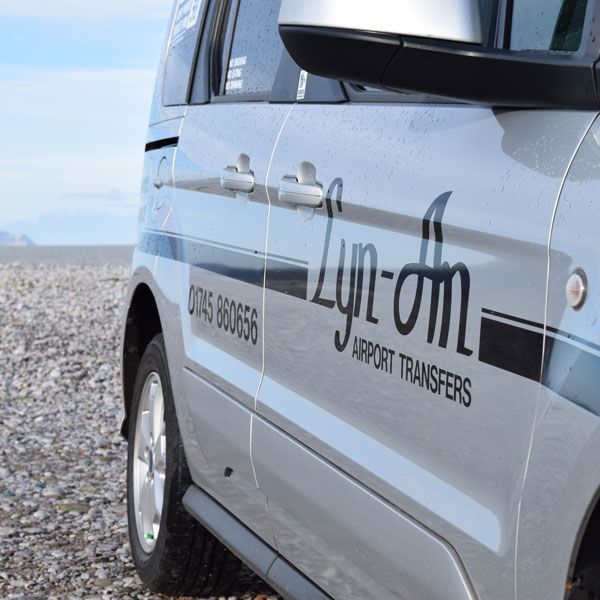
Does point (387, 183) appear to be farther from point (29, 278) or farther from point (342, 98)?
point (29, 278)

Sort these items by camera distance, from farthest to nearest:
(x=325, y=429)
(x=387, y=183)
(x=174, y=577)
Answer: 1. (x=174, y=577)
2. (x=325, y=429)
3. (x=387, y=183)

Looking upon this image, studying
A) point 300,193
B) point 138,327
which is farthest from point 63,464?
point 300,193

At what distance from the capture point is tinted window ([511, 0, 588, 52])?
2176 millimetres

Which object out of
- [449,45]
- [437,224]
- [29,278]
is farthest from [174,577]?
[29,278]

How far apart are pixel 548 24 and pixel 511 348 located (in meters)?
0.61

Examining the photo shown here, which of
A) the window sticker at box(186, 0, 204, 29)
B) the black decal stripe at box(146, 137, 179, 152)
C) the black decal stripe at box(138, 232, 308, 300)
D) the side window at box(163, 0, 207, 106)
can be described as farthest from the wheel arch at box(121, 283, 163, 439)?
the window sticker at box(186, 0, 204, 29)

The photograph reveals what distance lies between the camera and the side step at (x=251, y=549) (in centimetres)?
Answer: 313

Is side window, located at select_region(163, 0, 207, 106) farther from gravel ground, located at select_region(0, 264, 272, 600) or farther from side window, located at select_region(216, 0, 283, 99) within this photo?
gravel ground, located at select_region(0, 264, 272, 600)

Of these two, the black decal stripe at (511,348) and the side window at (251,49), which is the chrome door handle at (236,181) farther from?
the black decal stripe at (511,348)

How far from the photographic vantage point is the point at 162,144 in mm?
4637

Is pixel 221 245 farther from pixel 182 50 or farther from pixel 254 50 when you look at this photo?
pixel 182 50

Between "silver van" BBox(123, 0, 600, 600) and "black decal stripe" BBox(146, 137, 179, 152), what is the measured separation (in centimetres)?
35

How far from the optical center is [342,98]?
9.89 feet

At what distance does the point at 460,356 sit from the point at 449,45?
1.80ft
